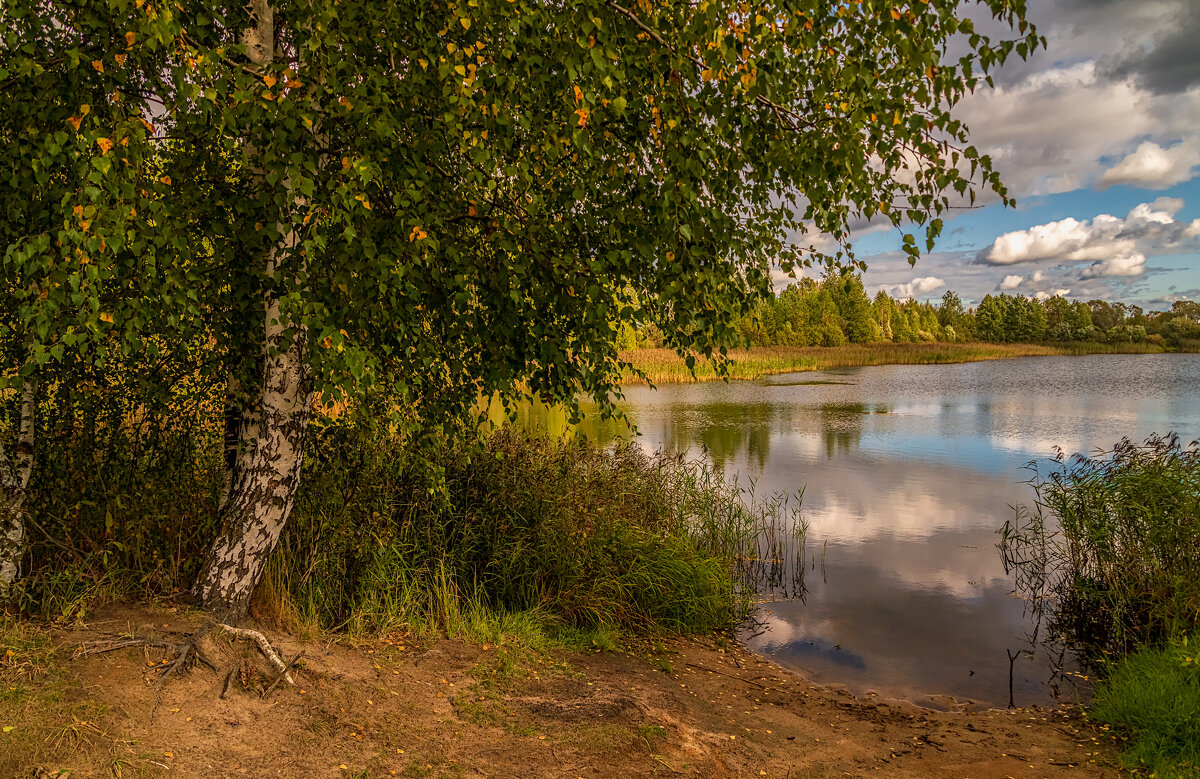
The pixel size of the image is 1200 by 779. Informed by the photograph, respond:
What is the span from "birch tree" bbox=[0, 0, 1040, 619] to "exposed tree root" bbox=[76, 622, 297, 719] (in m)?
0.48

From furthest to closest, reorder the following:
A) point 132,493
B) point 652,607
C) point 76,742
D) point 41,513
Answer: point 652,607, point 132,493, point 41,513, point 76,742

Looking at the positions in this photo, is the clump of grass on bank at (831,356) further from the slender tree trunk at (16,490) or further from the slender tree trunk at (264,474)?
the slender tree trunk at (16,490)

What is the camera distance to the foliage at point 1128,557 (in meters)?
7.00

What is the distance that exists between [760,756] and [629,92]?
4.23m

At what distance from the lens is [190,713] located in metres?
3.60

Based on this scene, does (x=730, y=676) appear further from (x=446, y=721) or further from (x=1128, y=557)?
(x=1128, y=557)

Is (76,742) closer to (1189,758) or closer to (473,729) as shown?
(473,729)

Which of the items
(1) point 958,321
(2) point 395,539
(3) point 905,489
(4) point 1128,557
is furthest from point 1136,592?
(1) point 958,321

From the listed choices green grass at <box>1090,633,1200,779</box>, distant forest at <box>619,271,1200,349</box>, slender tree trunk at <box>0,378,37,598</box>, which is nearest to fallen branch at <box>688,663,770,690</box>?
green grass at <box>1090,633,1200,779</box>

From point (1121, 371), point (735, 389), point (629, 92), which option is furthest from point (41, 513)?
point (1121, 371)

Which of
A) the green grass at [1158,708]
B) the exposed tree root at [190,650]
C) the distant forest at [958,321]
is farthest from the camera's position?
the distant forest at [958,321]

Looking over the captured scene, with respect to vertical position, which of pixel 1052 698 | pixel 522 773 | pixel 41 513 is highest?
pixel 41 513

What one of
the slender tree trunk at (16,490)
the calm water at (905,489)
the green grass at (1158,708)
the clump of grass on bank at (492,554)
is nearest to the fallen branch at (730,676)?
the clump of grass on bank at (492,554)

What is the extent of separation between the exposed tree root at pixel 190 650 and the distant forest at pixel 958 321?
6149 cm
